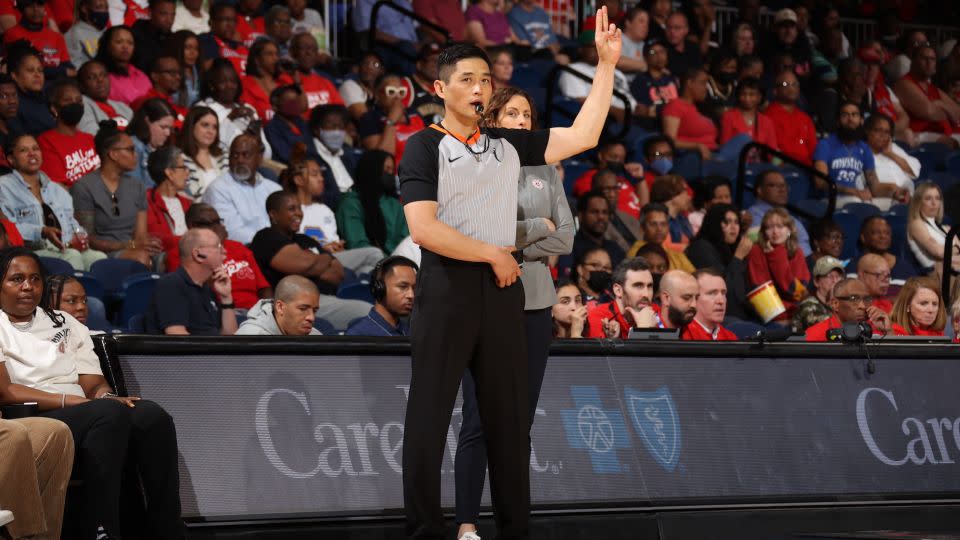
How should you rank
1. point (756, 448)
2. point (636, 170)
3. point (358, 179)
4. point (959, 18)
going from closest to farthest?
point (756, 448)
point (358, 179)
point (636, 170)
point (959, 18)

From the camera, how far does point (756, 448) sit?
221 inches

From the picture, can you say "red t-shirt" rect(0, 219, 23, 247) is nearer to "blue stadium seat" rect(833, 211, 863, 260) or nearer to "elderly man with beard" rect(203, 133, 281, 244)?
"elderly man with beard" rect(203, 133, 281, 244)

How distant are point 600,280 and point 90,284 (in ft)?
10.1

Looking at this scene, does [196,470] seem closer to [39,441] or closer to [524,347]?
[39,441]

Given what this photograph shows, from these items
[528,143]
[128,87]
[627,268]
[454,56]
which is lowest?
[627,268]

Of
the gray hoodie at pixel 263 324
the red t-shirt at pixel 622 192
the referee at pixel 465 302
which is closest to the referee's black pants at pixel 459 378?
the referee at pixel 465 302

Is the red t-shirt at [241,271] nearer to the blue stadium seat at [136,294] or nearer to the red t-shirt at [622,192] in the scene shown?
the blue stadium seat at [136,294]

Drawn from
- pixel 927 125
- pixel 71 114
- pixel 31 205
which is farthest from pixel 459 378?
pixel 927 125

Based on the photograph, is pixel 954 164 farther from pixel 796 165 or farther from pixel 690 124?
pixel 690 124

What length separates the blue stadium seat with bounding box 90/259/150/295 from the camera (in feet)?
25.3

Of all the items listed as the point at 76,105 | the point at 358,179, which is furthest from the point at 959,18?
the point at 76,105

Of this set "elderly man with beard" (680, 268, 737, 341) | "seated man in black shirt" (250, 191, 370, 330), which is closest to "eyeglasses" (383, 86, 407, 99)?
"seated man in black shirt" (250, 191, 370, 330)

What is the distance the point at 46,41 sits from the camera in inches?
383

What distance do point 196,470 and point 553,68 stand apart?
7.85m
